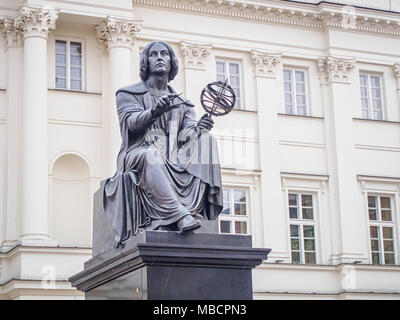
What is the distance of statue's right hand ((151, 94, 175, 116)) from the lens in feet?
27.5

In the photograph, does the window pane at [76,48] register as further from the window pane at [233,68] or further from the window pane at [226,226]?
the window pane at [226,226]

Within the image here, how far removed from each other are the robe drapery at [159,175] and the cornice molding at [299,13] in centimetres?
1806

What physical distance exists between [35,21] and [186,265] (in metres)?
17.6

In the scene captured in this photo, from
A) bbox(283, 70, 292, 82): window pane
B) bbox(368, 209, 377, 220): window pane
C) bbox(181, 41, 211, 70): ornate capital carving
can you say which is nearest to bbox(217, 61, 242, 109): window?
bbox(181, 41, 211, 70): ornate capital carving

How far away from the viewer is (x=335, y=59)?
93.7 feet

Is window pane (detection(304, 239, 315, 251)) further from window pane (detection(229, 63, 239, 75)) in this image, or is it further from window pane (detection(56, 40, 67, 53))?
window pane (detection(56, 40, 67, 53))

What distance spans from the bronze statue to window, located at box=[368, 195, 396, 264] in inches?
779

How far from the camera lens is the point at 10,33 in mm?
24844

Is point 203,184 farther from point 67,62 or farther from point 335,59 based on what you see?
point 335,59

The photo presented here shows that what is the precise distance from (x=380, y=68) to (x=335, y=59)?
5.81ft

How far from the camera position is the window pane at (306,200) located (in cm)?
2775

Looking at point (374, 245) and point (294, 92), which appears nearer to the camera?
point (374, 245)

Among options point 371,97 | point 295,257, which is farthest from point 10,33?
point 371,97

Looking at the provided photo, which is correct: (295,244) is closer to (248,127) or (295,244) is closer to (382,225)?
(382,225)
